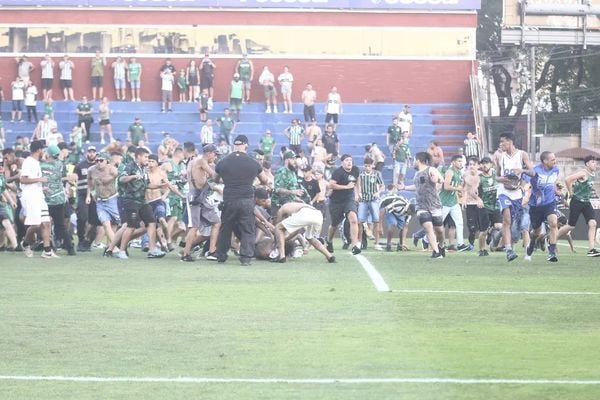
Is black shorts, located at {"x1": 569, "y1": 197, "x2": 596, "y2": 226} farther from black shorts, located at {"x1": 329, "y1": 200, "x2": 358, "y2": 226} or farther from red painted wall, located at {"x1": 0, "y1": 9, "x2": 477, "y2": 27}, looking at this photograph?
red painted wall, located at {"x1": 0, "y1": 9, "x2": 477, "y2": 27}

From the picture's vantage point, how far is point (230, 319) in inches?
515

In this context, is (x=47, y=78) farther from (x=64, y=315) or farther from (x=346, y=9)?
(x=64, y=315)

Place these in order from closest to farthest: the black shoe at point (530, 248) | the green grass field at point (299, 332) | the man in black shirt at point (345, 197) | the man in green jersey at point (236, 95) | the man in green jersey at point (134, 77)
Answer: the green grass field at point (299, 332) → the black shoe at point (530, 248) → the man in black shirt at point (345, 197) → the man in green jersey at point (236, 95) → the man in green jersey at point (134, 77)

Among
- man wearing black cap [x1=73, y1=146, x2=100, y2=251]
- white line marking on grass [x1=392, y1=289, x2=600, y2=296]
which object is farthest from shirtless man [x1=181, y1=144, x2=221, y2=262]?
white line marking on grass [x1=392, y1=289, x2=600, y2=296]

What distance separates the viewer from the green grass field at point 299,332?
930 centimetres

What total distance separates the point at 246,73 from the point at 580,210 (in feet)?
91.1

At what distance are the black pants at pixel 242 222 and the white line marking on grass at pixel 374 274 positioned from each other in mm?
1681

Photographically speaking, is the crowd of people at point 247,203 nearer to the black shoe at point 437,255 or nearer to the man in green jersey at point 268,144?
the black shoe at point 437,255

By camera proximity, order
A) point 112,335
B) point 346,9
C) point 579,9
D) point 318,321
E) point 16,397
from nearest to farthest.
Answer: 1. point 16,397
2. point 112,335
3. point 318,321
4. point 579,9
5. point 346,9

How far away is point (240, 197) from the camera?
2053 centimetres

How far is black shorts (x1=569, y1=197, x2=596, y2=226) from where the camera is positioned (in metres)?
23.1

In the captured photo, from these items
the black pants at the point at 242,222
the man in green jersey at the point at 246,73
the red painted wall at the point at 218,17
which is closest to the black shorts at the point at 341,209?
the black pants at the point at 242,222

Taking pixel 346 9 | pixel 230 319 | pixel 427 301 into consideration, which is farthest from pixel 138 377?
pixel 346 9

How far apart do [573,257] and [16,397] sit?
15851 millimetres
